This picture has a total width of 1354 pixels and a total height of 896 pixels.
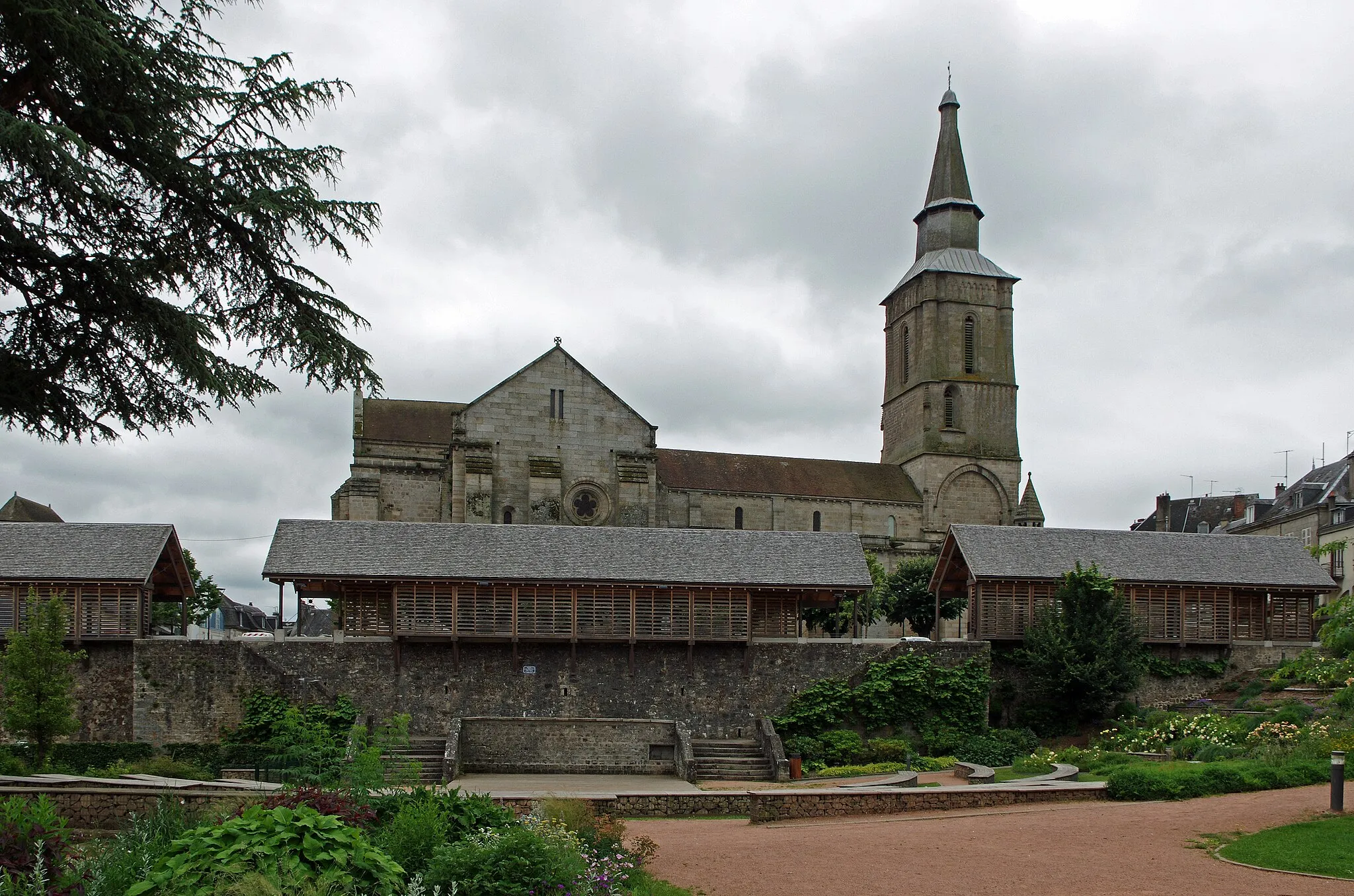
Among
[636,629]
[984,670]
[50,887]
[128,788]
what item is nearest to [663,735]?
[636,629]

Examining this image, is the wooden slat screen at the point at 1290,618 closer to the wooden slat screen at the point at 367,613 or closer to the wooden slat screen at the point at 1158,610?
the wooden slat screen at the point at 1158,610

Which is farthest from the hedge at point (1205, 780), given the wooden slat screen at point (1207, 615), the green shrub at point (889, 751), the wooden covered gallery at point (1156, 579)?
the wooden slat screen at point (1207, 615)

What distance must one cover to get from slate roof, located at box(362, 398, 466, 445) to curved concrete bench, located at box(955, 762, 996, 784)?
3114 cm

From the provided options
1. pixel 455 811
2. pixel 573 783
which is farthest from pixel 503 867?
pixel 573 783

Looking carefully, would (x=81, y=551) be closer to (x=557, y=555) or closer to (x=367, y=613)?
(x=367, y=613)

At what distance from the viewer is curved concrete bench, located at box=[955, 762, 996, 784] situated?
24750 mm

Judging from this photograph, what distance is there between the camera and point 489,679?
32.3 metres

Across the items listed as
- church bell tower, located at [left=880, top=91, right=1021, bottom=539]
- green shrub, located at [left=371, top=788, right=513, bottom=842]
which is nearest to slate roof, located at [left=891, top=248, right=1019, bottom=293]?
church bell tower, located at [left=880, top=91, right=1021, bottom=539]

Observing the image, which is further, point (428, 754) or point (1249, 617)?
point (1249, 617)

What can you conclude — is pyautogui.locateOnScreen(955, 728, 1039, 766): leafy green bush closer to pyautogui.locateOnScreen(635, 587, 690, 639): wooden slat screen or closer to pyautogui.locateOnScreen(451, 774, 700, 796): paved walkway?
pyautogui.locateOnScreen(451, 774, 700, 796): paved walkway

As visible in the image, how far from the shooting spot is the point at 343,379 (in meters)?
11.9

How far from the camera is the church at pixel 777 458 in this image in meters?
51.2

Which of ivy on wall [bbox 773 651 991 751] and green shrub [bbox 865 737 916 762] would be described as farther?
ivy on wall [bbox 773 651 991 751]

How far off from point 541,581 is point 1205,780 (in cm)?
1712
